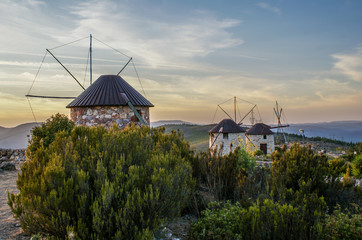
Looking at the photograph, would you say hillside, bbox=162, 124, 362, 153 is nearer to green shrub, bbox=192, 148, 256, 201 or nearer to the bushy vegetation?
green shrub, bbox=192, 148, 256, 201

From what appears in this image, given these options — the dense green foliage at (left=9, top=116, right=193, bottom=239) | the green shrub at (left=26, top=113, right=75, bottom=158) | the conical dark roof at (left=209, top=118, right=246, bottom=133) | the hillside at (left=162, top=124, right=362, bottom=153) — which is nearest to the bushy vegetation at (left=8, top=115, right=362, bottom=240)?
the dense green foliage at (left=9, top=116, right=193, bottom=239)

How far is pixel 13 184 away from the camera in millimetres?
8938

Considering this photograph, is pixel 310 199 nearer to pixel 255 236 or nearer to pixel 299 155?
pixel 255 236

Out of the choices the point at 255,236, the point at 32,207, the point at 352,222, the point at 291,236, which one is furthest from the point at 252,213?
the point at 32,207

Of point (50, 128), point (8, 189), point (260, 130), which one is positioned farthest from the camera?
Answer: point (260, 130)

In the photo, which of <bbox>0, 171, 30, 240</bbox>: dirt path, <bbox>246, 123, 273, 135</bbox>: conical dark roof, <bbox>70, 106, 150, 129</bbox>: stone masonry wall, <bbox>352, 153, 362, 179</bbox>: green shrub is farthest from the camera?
<bbox>246, 123, 273, 135</bbox>: conical dark roof

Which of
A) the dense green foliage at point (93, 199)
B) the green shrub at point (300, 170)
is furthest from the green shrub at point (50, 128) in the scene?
the green shrub at point (300, 170)

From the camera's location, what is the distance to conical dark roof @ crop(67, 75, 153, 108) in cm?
1133

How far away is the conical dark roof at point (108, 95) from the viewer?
11.3 metres

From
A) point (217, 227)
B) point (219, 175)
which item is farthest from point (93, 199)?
point (219, 175)

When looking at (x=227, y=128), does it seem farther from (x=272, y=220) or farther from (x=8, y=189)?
(x=272, y=220)

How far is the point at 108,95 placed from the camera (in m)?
11.7

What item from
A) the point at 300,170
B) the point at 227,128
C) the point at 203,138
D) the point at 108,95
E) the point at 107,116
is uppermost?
the point at 108,95

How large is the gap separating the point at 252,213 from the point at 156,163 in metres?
1.74
